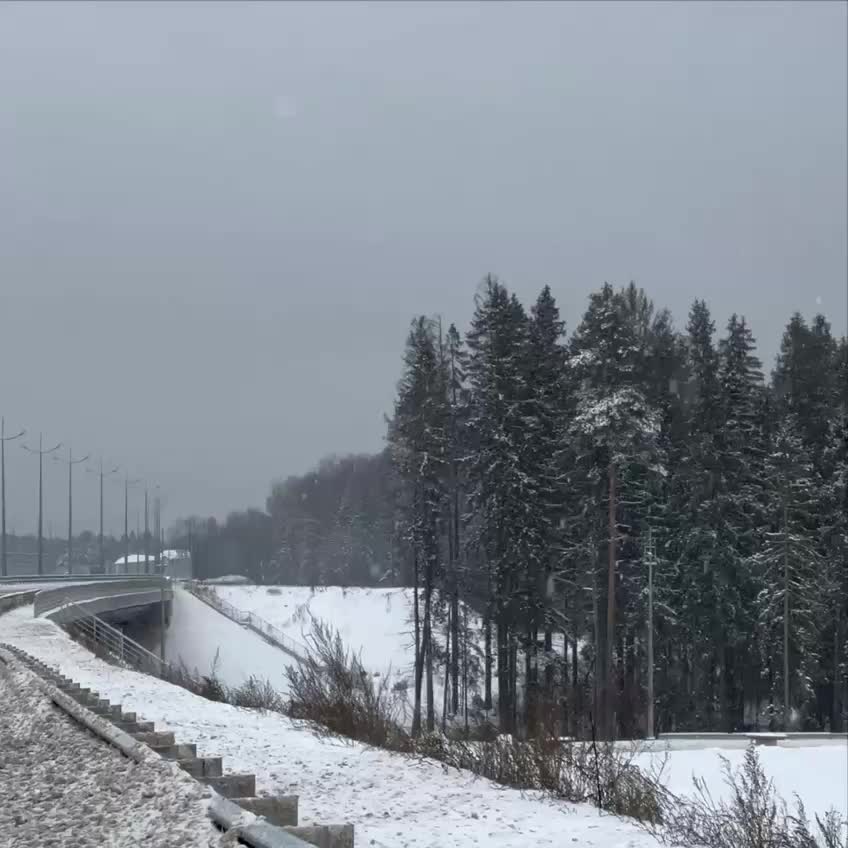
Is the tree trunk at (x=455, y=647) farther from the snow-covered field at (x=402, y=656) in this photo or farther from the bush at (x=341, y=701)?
the bush at (x=341, y=701)

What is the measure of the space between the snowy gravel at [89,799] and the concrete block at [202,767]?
159mm

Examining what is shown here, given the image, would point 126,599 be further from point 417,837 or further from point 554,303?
point 417,837

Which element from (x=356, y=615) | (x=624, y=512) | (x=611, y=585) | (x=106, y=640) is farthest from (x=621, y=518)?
(x=356, y=615)

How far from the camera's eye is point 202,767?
8.50 metres

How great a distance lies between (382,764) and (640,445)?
36110 millimetres

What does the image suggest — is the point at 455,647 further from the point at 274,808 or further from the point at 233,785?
the point at 274,808

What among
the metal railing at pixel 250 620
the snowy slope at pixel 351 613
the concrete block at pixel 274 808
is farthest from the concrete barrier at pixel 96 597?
the concrete block at pixel 274 808

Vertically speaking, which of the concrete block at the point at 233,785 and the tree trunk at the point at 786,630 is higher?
the concrete block at the point at 233,785

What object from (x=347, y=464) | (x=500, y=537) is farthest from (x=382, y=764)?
(x=347, y=464)

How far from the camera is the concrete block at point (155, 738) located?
1005cm

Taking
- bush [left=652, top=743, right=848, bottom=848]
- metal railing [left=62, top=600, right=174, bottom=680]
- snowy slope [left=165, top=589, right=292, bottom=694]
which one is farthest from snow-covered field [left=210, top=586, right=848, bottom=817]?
metal railing [left=62, top=600, right=174, bottom=680]

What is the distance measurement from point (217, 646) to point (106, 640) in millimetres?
17818

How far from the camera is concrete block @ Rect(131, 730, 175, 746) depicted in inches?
396

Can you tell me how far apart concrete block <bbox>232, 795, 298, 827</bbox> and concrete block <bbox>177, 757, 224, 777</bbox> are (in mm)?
1181
